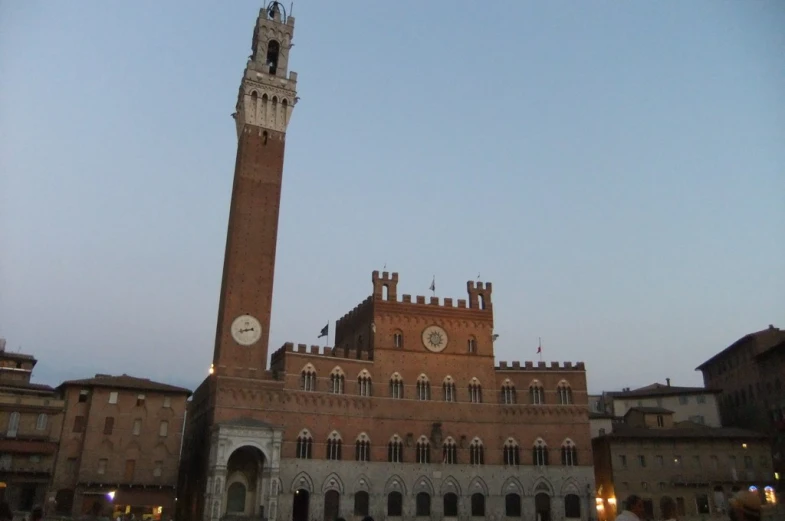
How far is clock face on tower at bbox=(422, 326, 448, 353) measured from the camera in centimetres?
5297

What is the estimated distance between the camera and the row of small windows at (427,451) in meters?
47.3

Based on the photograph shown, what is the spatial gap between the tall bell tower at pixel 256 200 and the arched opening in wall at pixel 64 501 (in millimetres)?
12626

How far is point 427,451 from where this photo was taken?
50094 mm

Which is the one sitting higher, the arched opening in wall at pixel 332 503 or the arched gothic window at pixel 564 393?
the arched gothic window at pixel 564 393

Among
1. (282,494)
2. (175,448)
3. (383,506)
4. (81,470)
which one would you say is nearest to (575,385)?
(383,506)

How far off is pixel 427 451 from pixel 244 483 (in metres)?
14.0

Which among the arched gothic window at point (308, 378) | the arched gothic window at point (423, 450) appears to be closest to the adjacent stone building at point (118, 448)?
the arched gothic window at point (308, 378)

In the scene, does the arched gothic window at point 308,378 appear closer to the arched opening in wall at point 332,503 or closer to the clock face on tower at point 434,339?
the arched opening in wall at point 332,503

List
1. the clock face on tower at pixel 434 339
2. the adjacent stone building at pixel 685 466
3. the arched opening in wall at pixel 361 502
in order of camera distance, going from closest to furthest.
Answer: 1. the arched opening in wall at pixel 361 502
2. the adjacent stone building at pixel 685 466
3. the clock face on tower at pixel 434 339

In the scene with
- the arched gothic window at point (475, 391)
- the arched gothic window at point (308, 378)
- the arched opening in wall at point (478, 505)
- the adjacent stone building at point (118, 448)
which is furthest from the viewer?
the arched gothic window at point (475, 391)

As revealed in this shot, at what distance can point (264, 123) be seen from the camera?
54.7m

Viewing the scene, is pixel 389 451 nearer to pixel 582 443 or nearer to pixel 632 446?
pixel 582 443

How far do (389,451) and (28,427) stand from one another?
25.3 meters

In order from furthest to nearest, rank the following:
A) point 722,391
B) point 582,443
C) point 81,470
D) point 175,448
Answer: point 722,391
point 582,443
point 175,448
point 81,470
